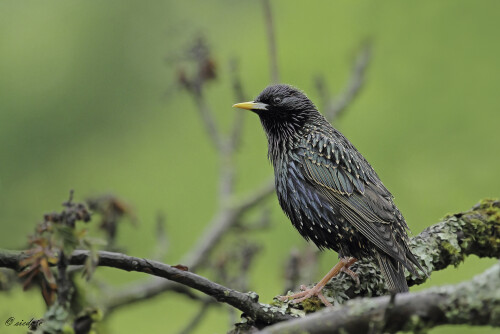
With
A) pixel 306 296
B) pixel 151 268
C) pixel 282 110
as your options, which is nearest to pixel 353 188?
pixel 282 110

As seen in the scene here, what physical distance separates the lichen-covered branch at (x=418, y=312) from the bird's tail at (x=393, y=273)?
163 centimetres

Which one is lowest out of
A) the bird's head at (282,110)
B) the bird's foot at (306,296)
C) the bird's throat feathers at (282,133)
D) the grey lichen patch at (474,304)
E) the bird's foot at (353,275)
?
the grey lichen patch at (474,304)

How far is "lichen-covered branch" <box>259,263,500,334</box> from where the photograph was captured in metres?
1.99

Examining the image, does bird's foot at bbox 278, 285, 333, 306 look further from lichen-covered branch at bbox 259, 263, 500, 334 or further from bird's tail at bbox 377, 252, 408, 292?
lichen-covered branch at bbox 259, 263, 500, 334

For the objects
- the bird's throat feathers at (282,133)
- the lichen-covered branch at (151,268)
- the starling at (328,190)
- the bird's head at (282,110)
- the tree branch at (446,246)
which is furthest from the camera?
the bird's head at (282,110)

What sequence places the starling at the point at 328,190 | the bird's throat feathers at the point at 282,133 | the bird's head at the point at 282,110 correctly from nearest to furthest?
the starling at the point at 328,190
the bird's throat feathers at the point at 282,133
the bird's head at the point at 282,110

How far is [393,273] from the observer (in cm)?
379

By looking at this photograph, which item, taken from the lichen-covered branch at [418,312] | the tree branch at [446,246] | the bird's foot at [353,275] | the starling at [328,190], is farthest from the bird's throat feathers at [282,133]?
the lichen-covered branch at [418,312]

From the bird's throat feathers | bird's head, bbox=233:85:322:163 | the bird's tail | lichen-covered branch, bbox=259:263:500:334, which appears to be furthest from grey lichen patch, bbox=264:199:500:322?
lichen-covered branch, bbox=259:263:500:334

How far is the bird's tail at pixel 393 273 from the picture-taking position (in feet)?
12.1

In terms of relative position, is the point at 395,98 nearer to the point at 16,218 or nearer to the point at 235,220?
the point at 235,220

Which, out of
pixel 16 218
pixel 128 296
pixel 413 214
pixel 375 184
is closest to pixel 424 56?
pixel 413 214

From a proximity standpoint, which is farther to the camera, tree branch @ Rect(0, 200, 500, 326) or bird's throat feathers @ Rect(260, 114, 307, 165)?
bird's throat feathers @ Rect(260, 114, 307, 165)

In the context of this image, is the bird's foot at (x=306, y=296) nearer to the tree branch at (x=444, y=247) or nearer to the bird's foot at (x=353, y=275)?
the tree branch at (x=444, y=247)
